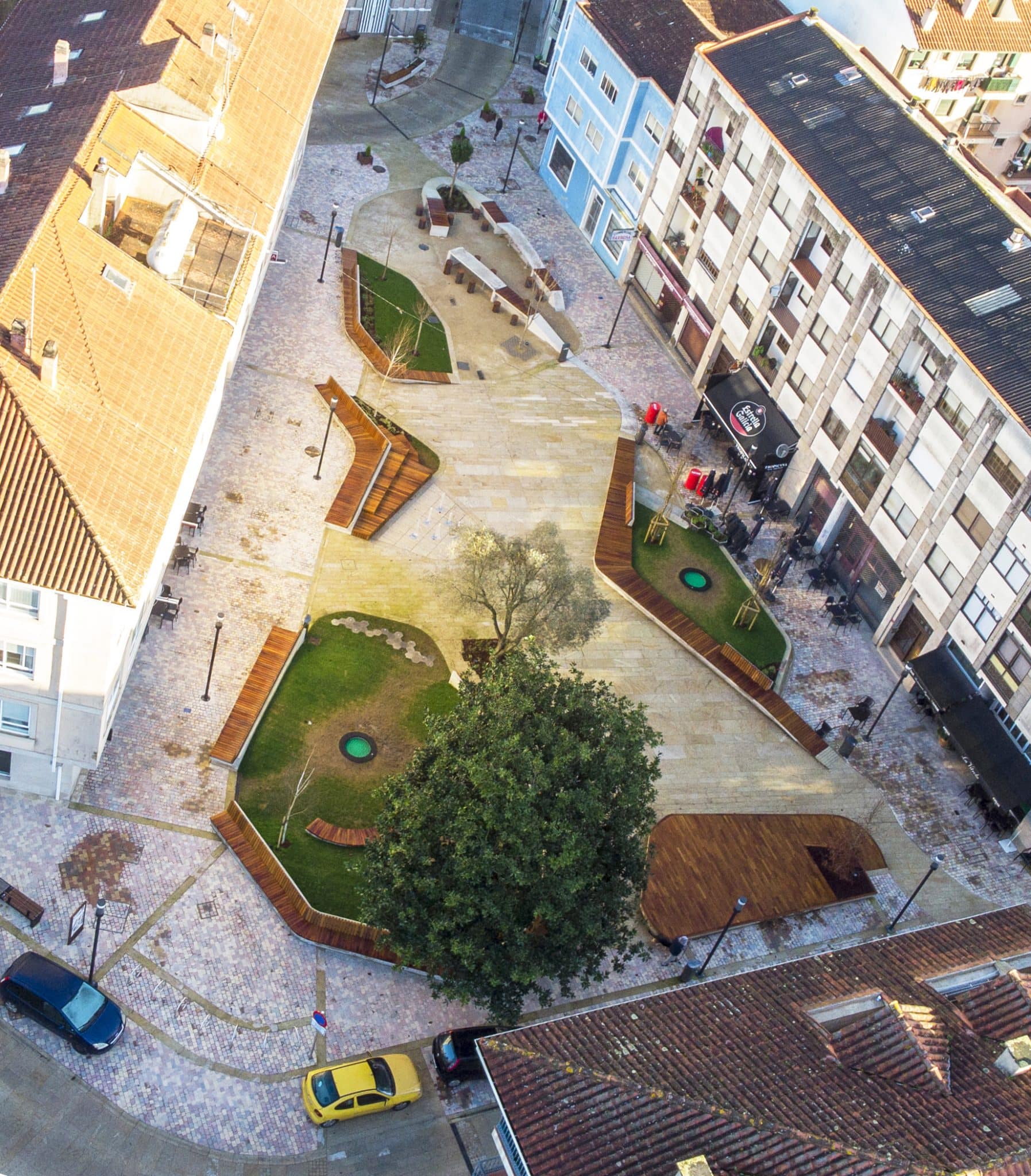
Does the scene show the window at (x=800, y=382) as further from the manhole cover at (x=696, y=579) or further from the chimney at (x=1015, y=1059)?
the chimney at (x=1015, y=1059)

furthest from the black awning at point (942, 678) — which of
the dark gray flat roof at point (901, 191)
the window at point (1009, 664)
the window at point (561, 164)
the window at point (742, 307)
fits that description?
the window at point (561, 164)

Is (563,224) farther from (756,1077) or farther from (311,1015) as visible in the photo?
(756,1077)

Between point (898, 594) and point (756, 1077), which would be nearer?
point (756, 1077)

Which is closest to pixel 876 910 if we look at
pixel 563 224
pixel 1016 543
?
pixel 1016 543

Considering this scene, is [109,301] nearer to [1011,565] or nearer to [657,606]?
[657,606]

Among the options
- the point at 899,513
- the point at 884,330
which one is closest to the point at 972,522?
the point at 899,513

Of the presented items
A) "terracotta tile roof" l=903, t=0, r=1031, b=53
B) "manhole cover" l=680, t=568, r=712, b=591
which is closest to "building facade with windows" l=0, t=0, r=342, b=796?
"manhole cover" l=680, t=568, r=712, b=591

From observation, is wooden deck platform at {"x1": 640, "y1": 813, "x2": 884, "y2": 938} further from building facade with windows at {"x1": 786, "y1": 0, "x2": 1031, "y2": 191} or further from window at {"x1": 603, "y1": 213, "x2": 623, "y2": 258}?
building facade with windows at {"x1": 786, "y1": 0, "x2": 1031, "y2": 191}

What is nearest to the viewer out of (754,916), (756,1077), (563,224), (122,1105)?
(756,1077)
